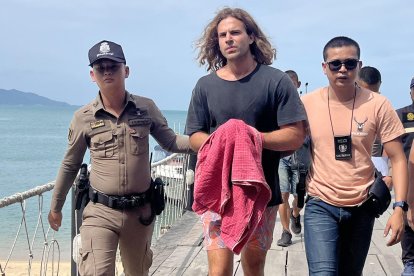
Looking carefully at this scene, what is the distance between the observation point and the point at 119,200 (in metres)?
3.70

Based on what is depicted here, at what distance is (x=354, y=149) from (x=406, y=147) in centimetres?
141

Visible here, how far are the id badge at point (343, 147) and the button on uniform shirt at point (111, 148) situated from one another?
1250 mm

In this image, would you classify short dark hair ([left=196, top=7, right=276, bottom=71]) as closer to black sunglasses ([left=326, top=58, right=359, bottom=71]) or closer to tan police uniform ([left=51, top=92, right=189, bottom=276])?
black sunglasses ([left=326, top=58, right=359, bottom=71])

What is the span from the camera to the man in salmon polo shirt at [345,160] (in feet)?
10.7

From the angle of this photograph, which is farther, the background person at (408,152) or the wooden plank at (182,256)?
the wooden plank at (182,256)

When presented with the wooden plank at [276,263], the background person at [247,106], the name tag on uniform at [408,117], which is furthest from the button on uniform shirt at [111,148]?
the name tag on uniform at [408,117]

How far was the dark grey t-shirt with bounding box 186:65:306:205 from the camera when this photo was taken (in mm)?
3223

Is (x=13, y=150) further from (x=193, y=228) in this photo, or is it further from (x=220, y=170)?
(x=220, y=170)

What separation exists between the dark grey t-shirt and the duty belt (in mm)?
769

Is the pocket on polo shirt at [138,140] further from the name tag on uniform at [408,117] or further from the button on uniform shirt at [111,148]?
the name tag on uniform at [408,117]

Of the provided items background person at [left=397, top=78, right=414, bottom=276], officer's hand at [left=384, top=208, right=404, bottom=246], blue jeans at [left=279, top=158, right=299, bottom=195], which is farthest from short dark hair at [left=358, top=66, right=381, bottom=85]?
officer's hand at [left=384, top=208, right=404, bottom=246]

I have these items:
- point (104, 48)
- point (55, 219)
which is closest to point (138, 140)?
point (104, 48)

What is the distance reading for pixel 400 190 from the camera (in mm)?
3244

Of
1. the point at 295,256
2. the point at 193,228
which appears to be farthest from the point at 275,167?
the point at 193,228
